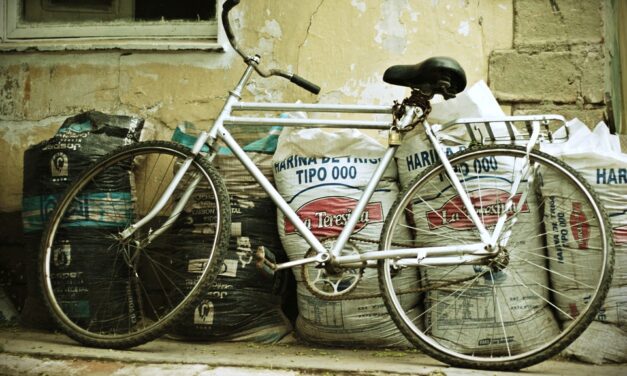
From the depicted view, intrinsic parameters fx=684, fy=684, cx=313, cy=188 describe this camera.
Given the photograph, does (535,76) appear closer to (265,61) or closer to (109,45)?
(265,61)

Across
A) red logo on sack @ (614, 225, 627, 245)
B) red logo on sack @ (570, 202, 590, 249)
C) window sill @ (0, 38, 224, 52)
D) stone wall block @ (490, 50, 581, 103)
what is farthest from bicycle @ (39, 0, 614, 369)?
window sill @ (0, 38, 224, 52)

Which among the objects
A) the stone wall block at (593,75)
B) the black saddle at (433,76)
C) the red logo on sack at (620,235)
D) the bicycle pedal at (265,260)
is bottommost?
the bicycle pedal at (265,260)

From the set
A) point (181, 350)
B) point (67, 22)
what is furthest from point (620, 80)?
point (67, 22)

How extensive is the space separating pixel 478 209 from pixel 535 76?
0.90m

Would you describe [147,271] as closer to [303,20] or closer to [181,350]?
[181,350]

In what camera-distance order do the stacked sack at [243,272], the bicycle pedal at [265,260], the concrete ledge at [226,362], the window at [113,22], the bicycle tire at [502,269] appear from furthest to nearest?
the window at [113,22] → the stacked sack at [243,272] → the bicycle pedal at [265,260] → the bicycle tire at [502,269] → the concrete ledge at [226,362]

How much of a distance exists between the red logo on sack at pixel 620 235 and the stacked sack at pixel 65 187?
2.21 m

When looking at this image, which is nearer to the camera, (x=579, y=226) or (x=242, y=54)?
(x=579, y=226)

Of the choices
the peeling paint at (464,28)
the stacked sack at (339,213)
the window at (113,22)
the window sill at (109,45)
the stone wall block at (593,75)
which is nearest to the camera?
the stacked sack at (339,213)

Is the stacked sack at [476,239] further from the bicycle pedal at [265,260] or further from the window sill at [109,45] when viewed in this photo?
the window sill at [109,45]

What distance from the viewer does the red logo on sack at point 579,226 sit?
2832mm

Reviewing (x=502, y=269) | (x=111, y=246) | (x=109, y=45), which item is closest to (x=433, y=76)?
(x=502, y=269)

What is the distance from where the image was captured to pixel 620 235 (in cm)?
284

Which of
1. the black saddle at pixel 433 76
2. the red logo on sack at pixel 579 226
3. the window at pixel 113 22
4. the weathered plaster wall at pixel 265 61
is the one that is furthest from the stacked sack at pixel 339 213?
the window at pixel 113 22
